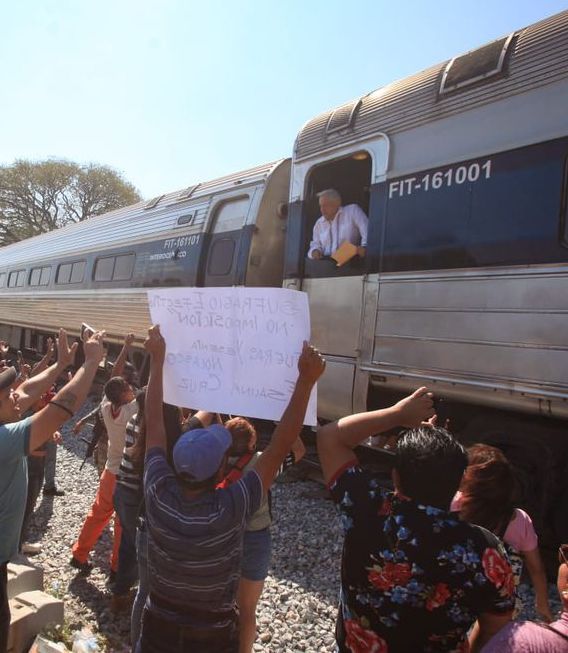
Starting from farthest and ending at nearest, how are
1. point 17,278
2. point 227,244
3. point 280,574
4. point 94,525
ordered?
point 17,278 < point 227,244 < point 94,525 < point 280,574

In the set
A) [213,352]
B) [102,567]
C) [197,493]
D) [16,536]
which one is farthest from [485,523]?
[102,567]

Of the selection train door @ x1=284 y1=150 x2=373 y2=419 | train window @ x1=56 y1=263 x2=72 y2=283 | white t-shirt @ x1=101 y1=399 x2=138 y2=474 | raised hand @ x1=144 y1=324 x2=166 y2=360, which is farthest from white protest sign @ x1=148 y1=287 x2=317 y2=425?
train window @ x1=56 y1=263 x2=72 y2=283

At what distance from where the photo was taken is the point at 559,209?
12.3ft

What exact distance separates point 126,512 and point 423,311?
2.64 m

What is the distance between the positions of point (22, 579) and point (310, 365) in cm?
259

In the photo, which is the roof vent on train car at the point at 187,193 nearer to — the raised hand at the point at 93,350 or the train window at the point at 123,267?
the train window at the point at 123,267

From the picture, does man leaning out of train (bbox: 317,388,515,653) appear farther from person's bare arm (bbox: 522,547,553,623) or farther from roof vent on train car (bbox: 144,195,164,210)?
roof vent on train car (bbox: 144,195,164,210)

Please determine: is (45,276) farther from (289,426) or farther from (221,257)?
(289,426)

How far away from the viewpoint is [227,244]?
23.2 feet

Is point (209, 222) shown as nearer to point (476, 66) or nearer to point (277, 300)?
point (476, 66)

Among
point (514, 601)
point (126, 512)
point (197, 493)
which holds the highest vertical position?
point (197, 493)

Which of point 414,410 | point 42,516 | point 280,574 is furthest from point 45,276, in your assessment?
point 414,410

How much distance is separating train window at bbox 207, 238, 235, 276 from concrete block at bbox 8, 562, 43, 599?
4169mm

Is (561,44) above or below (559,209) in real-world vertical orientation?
above
